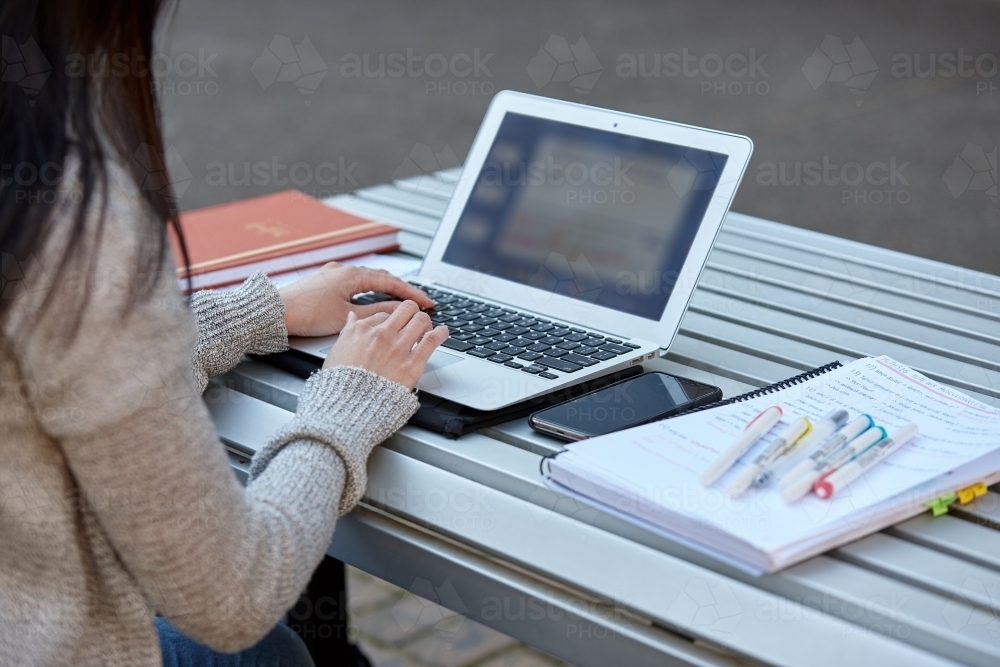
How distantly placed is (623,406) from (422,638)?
3.54ft

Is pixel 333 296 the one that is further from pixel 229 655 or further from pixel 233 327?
pixel 229 655

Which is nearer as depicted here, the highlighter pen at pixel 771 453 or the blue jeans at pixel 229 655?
the highlighter pen at pixel 771 453

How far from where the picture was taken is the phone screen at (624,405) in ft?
3.01

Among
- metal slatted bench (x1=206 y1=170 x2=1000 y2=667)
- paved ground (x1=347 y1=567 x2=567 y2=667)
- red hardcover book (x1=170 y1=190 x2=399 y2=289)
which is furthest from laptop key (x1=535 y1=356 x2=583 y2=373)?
paved ground (x1=347 y1=567 x2=567 y2=667)

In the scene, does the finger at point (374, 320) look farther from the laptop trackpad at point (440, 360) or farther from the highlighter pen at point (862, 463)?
the highlighter pen at point (862, 463)

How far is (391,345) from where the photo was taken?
0.96 meters

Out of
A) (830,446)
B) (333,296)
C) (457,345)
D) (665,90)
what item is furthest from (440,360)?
(665,90)

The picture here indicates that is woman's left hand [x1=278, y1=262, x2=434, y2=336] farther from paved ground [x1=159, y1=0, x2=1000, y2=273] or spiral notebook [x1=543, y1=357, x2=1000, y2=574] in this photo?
paved ground [x1=159, y1=0, x2=1000, y2=273]

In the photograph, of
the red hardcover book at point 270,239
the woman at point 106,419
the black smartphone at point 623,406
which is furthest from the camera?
the red hardcover book at point 270,239

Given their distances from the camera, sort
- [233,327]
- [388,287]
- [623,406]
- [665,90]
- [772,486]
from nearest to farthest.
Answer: [772,486] → [623,406] → [233,327] → [388,287] → [665,90]

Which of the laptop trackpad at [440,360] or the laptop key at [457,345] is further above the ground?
the laptop key at [457,345]

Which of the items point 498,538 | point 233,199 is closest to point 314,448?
point 498,538

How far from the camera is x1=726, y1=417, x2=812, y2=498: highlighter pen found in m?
0.78

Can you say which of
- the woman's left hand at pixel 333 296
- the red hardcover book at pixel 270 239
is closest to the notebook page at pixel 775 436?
the woman's left hand at pixel 333 296
